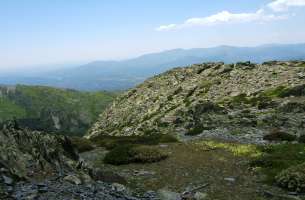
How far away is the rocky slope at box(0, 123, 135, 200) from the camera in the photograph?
15.3 meters

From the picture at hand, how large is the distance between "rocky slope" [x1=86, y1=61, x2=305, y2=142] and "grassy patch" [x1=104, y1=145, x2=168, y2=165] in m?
10.8

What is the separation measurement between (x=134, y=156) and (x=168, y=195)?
769cm

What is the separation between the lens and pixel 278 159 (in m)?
24.2

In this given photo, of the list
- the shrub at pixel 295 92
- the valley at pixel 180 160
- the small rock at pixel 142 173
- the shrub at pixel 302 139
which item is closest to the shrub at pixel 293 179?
the valley at pixel 180 160

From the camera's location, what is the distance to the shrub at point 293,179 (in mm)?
19281

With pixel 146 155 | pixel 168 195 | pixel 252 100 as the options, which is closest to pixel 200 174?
pixel 146 155

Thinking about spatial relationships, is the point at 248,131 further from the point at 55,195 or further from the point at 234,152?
the point at 55,195

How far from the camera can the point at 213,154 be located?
27.5m

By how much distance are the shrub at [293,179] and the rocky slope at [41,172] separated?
25.1 ft

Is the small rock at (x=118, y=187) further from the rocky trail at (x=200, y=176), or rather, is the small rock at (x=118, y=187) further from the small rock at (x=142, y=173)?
the small rock at (x=142, y=173)

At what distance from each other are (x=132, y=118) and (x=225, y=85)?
→ 17497 millimetres

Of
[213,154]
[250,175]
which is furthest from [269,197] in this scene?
[213,154]

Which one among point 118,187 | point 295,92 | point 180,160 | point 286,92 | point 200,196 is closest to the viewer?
point 118,187

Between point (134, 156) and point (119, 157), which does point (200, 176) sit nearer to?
point (134, 156)
